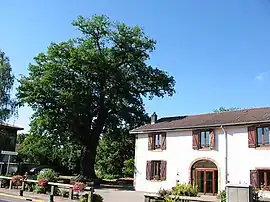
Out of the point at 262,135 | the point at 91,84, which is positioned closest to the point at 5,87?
the point at 91,84

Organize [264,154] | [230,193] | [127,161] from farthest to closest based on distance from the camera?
[127,161], [264,154], [230,193]

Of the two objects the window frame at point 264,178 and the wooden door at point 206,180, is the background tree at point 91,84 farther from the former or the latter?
the window frame at point 264,178

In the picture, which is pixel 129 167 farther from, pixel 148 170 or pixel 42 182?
pixel 42 182

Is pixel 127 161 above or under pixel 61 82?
Result: under

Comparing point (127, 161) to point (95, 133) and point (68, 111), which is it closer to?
point (95, 133)

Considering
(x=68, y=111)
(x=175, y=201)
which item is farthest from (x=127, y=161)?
(x=175, y=201)

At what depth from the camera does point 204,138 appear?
28.4 metres

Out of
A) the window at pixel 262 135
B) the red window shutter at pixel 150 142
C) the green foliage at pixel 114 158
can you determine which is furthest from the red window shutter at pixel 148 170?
the green foliage at pixel 114 158

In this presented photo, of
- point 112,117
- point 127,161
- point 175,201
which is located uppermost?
point 112,117

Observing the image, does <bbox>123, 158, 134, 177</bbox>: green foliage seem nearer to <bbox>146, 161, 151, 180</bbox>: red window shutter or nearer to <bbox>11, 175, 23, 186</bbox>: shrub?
<bbox>146, 161, 151, 180</bbox>: red window shutter

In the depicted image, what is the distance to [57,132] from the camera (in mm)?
37469

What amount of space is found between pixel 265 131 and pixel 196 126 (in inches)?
217

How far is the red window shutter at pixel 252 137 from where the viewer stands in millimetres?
25219

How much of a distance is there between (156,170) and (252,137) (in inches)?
371
